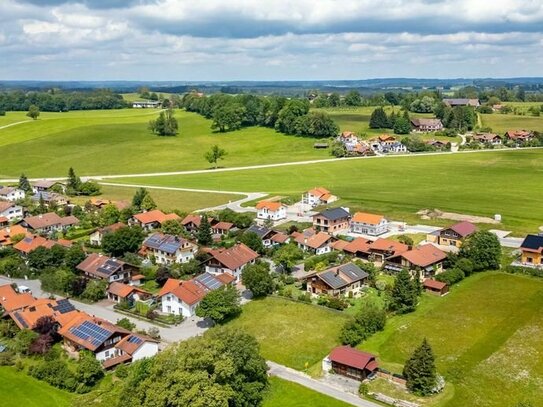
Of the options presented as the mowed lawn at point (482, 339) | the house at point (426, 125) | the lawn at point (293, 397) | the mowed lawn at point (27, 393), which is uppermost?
the house at point (426, 125)

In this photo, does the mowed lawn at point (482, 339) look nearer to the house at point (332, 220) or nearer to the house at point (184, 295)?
the house at point (184, 295)

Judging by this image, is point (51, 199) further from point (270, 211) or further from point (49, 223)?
point (270, 211)

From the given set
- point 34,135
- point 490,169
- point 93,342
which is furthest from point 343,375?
point 34,135

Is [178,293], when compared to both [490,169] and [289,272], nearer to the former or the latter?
[289,272]

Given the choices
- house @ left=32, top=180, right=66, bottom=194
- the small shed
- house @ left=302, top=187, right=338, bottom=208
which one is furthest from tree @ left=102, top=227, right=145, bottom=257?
house @ left=32, top=180, right=66, bottom=194

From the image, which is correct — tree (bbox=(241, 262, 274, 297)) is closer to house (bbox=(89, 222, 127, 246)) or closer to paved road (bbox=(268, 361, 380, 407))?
paved road (bbox=(268, 361, 380, 407))

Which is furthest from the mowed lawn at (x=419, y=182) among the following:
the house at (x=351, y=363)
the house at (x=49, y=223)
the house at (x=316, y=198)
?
the house at (x=351, y=363)

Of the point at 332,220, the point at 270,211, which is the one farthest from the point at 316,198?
the point at 332,220
